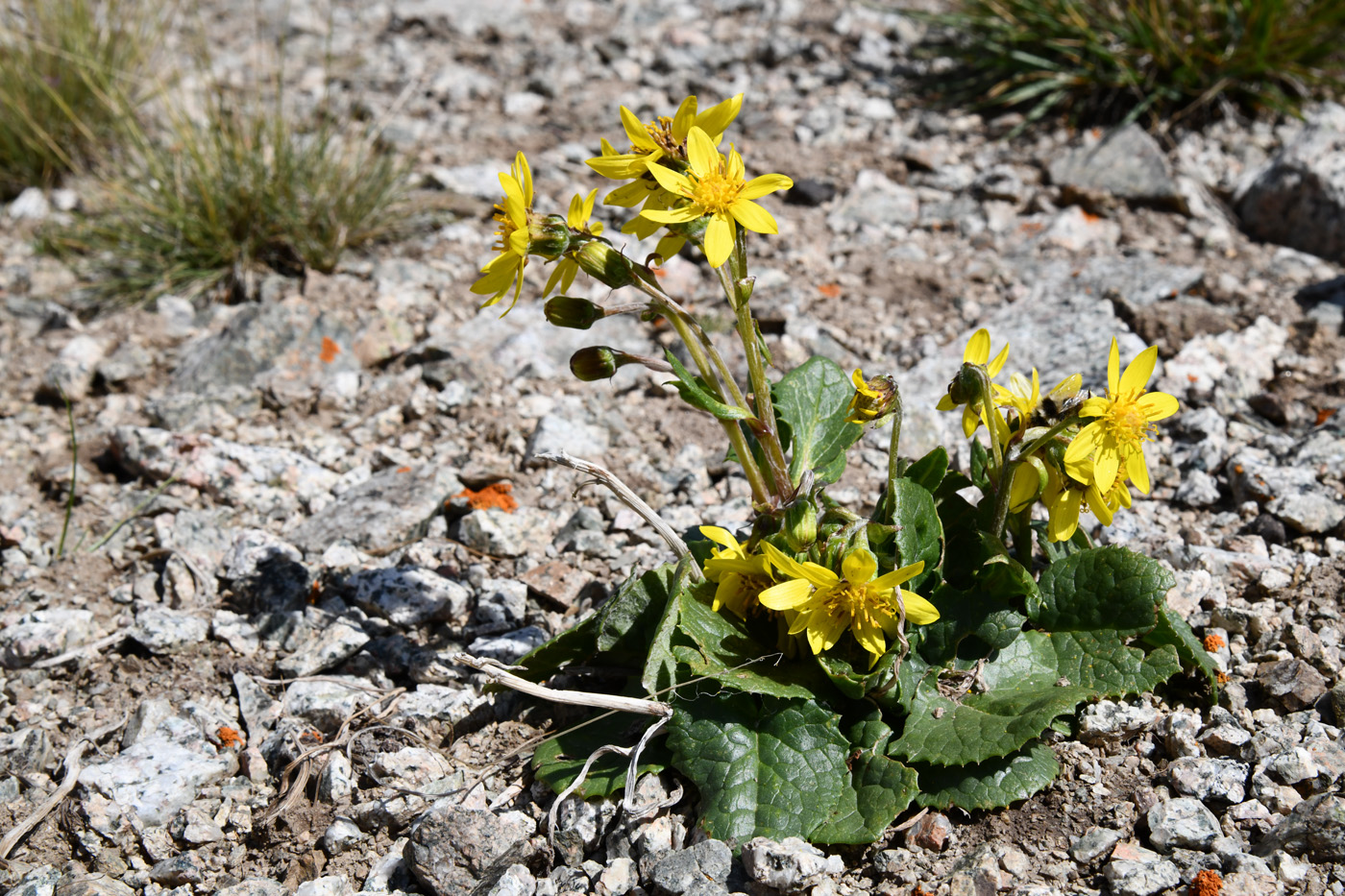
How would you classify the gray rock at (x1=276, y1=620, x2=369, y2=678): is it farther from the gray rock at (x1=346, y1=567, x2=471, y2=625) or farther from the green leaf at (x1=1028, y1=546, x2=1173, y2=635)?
the green leaf at (x1=1028, y1=546, x2=1173, y2=635)

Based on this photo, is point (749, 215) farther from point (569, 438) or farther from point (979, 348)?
point (569, 438)

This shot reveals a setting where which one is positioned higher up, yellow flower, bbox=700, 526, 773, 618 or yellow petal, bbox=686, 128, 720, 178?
yellow petal, bbox=686, 128, 720, 178

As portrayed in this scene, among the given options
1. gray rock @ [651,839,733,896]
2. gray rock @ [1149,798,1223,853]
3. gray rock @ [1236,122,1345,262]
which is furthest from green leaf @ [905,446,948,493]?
gray rock @ [1236,122,1345,262]

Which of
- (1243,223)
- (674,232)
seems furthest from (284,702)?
(1243,223)

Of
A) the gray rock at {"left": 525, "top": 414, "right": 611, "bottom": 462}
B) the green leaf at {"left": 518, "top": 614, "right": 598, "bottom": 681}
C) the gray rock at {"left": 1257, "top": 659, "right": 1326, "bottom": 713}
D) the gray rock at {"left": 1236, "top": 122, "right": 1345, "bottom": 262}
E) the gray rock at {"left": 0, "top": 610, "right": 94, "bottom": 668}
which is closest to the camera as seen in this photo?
the gray rock at {"left": 1257, "top": 659, "right": 1326, "bottom": 713}

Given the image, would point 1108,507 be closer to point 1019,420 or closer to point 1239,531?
point 1019,420

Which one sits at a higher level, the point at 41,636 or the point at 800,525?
the point at 800,525

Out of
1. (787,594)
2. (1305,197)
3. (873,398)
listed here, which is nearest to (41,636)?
(787,594)
